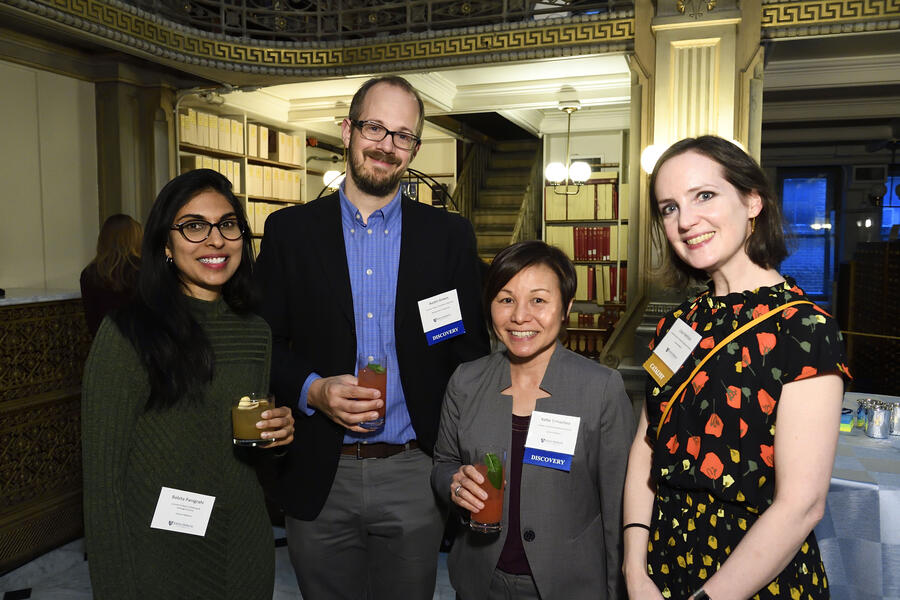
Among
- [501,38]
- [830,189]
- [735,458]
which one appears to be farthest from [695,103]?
[830,189]

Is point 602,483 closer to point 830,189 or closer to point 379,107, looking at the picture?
point 379,107

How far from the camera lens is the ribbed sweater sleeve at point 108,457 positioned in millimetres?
1271

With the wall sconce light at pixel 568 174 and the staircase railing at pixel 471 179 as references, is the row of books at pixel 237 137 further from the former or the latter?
the wall sconce light at pixel 568 174

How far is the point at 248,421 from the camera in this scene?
1.41m

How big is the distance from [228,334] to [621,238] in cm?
732

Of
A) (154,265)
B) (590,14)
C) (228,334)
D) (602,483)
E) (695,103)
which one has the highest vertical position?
(590,14)

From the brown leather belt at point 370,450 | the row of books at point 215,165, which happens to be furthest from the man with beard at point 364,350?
the row of books at point 215,165

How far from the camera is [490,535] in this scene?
1478mm

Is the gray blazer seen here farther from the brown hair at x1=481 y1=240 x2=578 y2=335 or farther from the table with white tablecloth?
the table with white tablecloth

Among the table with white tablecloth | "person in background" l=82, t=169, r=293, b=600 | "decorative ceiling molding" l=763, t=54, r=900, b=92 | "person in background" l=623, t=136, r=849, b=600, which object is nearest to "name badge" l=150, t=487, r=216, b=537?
"person in background" l=82, t=169, r=293, b=600

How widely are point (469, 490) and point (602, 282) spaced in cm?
716

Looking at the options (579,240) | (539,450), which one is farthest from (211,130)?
(539,450)

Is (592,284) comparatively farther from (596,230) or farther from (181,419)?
(181,419)

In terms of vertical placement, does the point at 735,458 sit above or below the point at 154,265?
below
